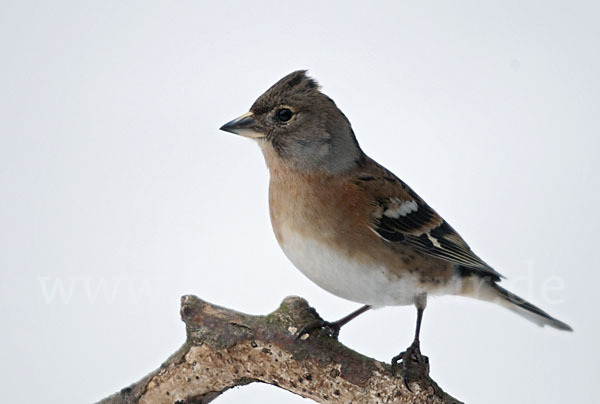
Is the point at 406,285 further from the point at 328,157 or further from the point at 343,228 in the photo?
the point at 328,157

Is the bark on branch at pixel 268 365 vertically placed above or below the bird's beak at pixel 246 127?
below

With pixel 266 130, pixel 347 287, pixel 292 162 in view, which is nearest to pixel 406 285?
pixel 347 287

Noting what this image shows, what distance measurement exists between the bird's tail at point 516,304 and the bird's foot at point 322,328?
0.87 metres

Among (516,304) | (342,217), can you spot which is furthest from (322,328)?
(516,304)

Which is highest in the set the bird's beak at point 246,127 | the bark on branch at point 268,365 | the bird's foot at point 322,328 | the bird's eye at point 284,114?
the bird's eye at point 284,114

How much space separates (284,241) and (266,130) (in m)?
0.62

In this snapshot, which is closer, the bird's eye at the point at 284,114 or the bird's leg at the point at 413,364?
the bird's leg at the point at 413,364

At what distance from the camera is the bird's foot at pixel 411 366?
340cm

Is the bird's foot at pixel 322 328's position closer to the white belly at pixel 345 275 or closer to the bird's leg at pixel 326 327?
the bird's leg at pixel 326 327

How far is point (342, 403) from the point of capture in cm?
348

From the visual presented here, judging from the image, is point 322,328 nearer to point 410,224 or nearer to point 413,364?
point 413,364

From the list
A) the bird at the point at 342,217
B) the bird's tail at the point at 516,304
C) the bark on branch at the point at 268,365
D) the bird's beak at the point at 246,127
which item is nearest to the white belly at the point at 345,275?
the bird at the point at 342,217

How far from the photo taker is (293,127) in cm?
358

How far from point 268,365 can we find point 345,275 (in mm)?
705
